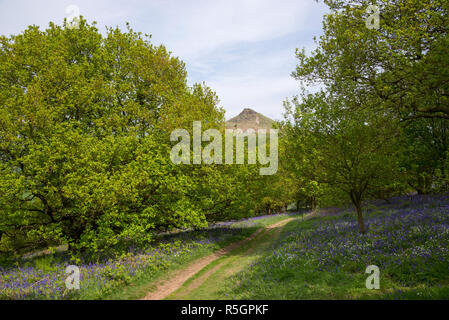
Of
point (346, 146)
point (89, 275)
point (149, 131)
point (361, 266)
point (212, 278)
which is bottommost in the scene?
point (212, 278)

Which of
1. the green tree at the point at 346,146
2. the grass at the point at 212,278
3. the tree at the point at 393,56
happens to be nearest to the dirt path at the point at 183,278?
the grass at the point at 212,278

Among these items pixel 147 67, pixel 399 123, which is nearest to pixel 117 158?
pixel 147 67

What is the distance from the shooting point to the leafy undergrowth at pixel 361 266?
8.66 metres

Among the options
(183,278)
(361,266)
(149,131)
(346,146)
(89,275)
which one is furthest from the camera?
(149,131)

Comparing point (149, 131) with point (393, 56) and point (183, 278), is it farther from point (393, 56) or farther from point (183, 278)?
point (393, 56)

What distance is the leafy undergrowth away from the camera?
8664 mm

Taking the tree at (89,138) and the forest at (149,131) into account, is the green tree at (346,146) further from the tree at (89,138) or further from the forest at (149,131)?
the tree at (89,138)

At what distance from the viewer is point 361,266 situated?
35.6ft

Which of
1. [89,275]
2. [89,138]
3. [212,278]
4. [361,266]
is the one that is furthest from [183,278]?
[89,138]

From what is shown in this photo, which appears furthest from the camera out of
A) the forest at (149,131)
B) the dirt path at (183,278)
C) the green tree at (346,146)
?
Answer: the green tree at (346,146)

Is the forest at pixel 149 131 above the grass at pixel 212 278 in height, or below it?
above

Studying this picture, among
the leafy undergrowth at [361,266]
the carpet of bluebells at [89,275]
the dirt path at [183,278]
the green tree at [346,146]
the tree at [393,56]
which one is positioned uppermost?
the tree at [393,56]

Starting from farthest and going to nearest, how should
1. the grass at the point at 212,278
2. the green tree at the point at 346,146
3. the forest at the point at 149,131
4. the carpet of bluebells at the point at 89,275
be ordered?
the green tree at the point at 346,146, the forest at the point at 149,131, the grass at the point at 212,278, the carpet of bluebells at the point at 89,275
